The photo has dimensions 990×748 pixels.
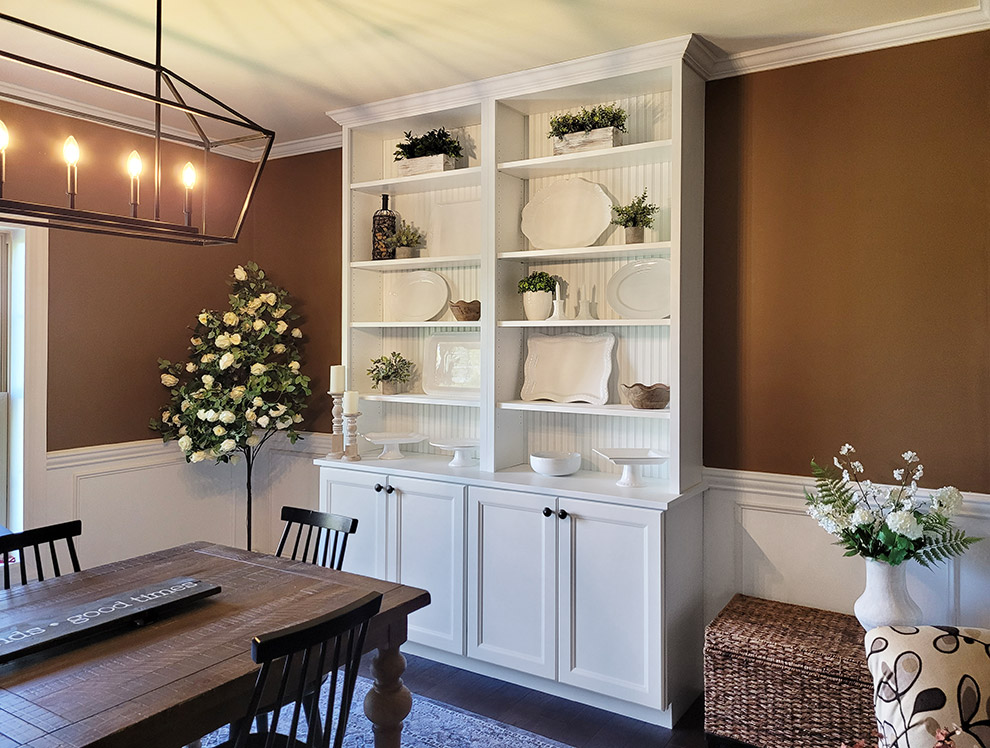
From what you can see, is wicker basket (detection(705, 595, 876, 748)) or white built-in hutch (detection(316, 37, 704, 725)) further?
white built-in hutch (detection(316, 37, 704, 725))

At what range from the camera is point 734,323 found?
314cm

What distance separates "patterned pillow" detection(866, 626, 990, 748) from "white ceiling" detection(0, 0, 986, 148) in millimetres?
2067

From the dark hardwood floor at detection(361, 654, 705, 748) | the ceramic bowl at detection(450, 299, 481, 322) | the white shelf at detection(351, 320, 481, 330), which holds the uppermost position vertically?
the ceramic bowl at detection(450, 299, 481, 322)

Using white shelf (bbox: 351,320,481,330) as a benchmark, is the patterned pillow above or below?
below

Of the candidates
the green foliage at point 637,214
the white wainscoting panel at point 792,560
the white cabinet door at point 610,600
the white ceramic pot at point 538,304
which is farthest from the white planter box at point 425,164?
the white wainscoting panel at point 792,560

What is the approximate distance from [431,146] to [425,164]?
0.32ft

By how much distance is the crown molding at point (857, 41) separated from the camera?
2675 mm

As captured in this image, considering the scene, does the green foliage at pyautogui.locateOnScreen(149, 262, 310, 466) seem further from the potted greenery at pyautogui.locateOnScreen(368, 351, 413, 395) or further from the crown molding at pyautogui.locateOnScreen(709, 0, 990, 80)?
the crown molding at pyautogui.locateOnScreen(709, 0, 990, 80)

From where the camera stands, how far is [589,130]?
10.5ft

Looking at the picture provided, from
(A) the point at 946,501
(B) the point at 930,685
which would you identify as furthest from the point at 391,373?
(B) the point at 930,685

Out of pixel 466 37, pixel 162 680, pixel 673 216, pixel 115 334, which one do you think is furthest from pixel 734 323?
pixel 115 334

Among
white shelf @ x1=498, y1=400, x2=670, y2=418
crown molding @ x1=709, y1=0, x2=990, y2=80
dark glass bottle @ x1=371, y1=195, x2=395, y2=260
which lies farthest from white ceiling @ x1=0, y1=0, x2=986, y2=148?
white shelf @ x1=498, y1=400, x2=670, y2=418

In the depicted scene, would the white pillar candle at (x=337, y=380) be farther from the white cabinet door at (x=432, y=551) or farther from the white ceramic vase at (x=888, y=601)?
the white ceramic vase at (x=888, y=601)

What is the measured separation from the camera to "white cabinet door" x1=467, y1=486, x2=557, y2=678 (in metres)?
3.12
